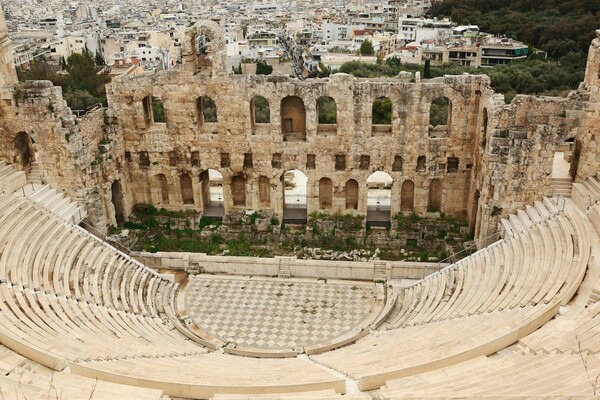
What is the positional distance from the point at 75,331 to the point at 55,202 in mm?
9238

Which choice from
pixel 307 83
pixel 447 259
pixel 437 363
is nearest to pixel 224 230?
pixel 307 83

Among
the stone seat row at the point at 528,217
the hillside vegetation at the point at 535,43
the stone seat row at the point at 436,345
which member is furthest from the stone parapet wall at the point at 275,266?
the hillside vegetation at the point at 535,43

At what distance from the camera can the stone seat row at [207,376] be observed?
13.0 m

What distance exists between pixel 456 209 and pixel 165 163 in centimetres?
1431

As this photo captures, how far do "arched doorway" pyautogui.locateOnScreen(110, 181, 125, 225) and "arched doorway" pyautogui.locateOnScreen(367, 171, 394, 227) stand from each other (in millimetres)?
12148


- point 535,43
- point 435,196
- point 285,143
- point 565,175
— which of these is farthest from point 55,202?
point 535,43

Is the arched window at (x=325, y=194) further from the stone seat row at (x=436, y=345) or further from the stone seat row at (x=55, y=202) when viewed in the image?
the stone seat row at (x=55, y=202)

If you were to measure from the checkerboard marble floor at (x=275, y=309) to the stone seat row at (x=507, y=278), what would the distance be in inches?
76.7

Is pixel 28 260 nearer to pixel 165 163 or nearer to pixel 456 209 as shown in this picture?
pixel 165 163

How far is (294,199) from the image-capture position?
30.8m

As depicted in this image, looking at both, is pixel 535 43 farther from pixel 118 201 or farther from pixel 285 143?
pixel 118 201

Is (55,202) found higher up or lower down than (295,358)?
higher up

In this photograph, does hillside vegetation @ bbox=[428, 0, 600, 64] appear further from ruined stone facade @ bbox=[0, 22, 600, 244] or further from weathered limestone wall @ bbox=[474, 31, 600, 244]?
weathered limestone wall @ bbox=[474, 31, 600, 244]

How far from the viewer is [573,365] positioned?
12312 mm
